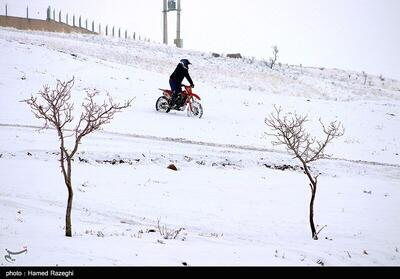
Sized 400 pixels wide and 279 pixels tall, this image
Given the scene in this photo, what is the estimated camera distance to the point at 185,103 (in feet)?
57.7

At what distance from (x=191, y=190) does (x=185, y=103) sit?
26.6 feet

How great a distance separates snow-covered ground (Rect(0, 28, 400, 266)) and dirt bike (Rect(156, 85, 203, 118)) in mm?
418

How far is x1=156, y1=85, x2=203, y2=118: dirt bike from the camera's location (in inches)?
684

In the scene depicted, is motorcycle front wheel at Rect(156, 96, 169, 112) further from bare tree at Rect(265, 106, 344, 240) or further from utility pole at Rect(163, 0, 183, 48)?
utility pole at Rect(163, 0, 183, 48)

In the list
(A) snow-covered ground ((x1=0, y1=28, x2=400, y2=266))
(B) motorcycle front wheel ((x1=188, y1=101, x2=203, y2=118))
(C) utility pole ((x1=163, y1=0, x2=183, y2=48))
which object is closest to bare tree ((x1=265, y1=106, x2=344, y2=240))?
(A) snow-covered ground ((x1=0, y1=28, x2=400, y2=266))

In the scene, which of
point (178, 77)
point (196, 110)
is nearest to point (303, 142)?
point (196, 110)

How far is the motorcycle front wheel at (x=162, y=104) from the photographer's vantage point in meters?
18.3

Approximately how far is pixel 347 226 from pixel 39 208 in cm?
637

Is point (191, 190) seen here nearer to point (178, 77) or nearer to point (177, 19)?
point (178, 77)

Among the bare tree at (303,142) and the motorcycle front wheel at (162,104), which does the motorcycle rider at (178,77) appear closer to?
the motorcycle front wheel at (162,104)

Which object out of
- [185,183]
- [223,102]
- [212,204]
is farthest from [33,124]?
[223,102]

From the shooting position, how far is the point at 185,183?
10461 millimetres

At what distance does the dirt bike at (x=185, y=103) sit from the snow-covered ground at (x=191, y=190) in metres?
0.42

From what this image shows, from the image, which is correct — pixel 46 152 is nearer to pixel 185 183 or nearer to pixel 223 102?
pixel 185 183
